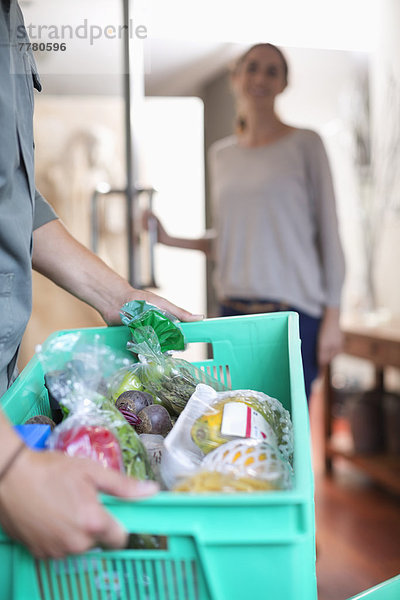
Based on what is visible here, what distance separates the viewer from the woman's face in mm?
1981

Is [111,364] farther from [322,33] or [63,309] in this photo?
[322,33]

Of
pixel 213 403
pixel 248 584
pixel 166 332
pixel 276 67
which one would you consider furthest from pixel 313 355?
pixel 248 584

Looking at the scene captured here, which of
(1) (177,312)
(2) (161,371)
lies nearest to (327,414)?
(1) (177,312)

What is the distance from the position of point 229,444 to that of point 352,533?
1.92 metres

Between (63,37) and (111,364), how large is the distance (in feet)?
5.38

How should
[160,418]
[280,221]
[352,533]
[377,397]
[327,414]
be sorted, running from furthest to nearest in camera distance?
[327,414] → [377,397] → [352,533] → [280,221] → [160,418]

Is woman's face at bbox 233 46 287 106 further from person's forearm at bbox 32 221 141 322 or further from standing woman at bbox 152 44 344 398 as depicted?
person's forearm at bbox 32 221 141 322

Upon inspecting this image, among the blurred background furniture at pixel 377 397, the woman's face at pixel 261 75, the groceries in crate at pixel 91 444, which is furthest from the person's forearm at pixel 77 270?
the blurred background furniture at pixel 377 397

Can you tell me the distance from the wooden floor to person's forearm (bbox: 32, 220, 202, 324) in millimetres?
1312

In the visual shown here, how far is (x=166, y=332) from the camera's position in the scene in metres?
0.84

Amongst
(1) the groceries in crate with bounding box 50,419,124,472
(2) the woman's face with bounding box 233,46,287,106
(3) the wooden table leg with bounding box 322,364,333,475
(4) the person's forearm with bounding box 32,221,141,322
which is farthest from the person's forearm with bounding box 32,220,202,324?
(3) the wooden table leg with bounding box 322,364,333,475

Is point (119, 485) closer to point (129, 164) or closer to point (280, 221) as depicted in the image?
point (280, 221)

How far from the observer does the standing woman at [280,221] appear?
1936mm

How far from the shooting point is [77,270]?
0.96m
